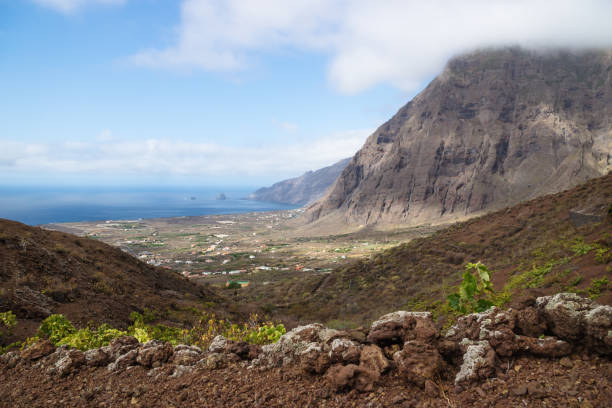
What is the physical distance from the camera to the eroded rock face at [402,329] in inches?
177

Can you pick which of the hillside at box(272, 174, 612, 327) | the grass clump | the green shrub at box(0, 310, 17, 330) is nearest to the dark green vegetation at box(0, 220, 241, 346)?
the green shrub at box(0, 310, 17, 330)

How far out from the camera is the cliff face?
112 metres

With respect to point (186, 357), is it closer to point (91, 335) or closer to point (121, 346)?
point (121, 346)

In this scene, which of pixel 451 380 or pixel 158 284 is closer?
pixel 451 380

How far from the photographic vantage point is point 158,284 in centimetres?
2134

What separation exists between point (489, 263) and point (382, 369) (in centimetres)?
2188

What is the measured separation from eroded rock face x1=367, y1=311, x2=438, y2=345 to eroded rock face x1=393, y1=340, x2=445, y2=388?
0.31 metres

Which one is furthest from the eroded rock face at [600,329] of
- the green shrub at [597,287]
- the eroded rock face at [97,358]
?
the eroded rock face at [97,358]

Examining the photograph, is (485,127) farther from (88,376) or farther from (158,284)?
(88,376)

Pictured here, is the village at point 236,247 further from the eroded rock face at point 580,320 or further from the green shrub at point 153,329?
the eroded rock face at point 580,320

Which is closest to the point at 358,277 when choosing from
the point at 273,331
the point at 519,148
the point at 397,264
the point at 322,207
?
the point at 397,264

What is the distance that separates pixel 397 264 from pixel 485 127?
12837 centimetres

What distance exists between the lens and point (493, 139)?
12631cm

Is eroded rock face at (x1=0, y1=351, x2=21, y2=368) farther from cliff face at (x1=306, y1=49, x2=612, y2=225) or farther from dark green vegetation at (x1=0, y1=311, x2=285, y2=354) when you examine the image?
cliff face at (x1=306, y1=49, x2=612, y2=225)
